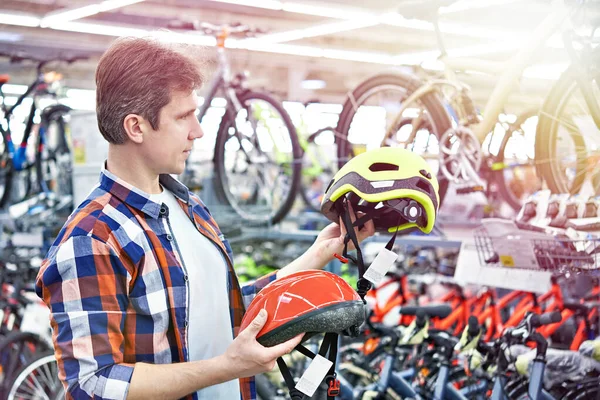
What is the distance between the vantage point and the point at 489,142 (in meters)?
2.33

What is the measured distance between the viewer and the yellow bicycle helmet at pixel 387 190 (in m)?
1.57

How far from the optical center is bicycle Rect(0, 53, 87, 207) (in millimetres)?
5133

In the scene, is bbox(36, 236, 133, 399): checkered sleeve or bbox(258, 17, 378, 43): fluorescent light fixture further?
bbox(258, 17, 378, 43): fluorescent light fixture

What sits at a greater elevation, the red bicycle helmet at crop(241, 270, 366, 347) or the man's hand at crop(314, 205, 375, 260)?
the man's hand at crop(314, 205, 375, 260)

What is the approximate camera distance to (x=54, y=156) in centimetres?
534

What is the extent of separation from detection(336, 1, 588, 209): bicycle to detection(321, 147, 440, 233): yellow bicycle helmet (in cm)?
71

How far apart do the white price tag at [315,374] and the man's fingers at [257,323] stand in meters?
0.16

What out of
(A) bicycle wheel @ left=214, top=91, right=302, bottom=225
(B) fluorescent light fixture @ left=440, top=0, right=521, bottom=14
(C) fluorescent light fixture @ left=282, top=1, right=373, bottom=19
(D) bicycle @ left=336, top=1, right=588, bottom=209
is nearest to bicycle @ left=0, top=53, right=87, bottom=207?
(A) bicycle wheel @ left=214, top=91, right=302, bottom=225

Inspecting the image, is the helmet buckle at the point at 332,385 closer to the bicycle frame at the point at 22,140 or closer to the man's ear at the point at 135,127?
the man's ear at the point at 135,127

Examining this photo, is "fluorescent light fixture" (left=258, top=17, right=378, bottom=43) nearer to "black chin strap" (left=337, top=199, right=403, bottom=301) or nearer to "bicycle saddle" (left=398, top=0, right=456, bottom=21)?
"bicycle saddle" (left=398, top=0, right=456, bottom=21)

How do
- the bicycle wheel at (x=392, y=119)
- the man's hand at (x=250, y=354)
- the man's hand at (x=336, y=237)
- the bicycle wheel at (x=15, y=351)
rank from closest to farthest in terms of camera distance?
the man's hand at (x=250, y=354) < the man's hand at (x=336, y=237) < the bicycle wheel at (x=392, y=119) < the bicycle wheel at (x=15, y=351)

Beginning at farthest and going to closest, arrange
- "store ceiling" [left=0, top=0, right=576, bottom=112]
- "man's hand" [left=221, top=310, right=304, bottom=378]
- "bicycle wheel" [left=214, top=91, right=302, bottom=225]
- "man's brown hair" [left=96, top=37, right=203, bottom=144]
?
"bicycle wheel" [left=214, top=91, right=302, bottom=225] < "store ceiling" [left=0, top=0, right=576, bottom=112] < "man's brown hair" [left=96, top=37, right=203, bottom=144] < "man's hand" [left=221, top=310, right=304, bottom=378]

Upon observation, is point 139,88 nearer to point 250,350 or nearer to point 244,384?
point 250,350

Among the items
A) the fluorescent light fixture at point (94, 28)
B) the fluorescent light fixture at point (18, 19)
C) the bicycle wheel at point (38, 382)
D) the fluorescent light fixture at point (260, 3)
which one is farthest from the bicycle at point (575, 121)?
the fluorescent light fixture at point (18, 19)
